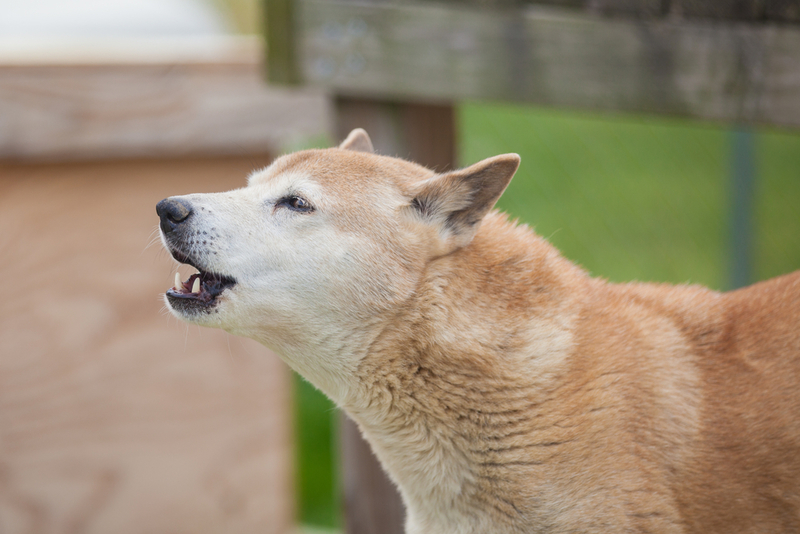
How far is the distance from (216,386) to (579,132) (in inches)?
171

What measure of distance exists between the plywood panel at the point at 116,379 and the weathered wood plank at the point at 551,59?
3.90ft

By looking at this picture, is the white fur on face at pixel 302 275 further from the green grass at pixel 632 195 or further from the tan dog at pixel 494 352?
the green grass at pixel 632 195

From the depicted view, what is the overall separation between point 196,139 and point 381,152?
109 cm

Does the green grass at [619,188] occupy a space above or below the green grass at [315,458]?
above

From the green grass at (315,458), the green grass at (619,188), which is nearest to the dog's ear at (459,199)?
the green grass at (315,458)

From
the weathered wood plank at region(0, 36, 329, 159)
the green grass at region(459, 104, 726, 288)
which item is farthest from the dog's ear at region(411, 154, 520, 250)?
the green grass at region(459, 104, 726, 288)

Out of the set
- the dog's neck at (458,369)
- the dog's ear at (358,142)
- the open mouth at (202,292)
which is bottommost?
the dog's neck at (458,369)

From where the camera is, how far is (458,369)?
228 cm

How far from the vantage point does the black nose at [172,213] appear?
2.32 m

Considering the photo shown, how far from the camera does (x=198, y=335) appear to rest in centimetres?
391

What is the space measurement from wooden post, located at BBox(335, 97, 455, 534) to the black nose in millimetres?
1124

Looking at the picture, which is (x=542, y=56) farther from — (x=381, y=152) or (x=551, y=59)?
(x=381, y=152)

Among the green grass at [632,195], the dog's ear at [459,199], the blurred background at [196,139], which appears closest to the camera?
the dog's ear at [459,199]

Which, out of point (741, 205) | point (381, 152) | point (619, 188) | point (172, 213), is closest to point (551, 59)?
point (381, 152)
